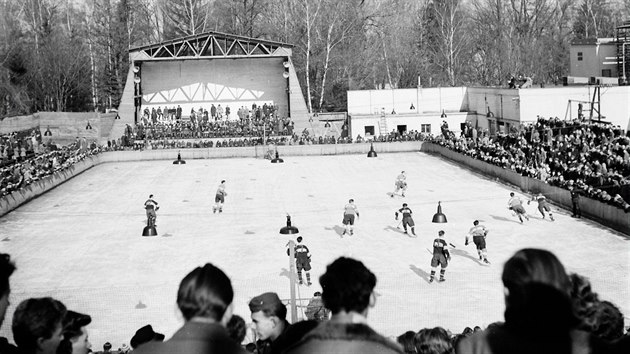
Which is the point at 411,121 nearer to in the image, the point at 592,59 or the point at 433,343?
the point at 592,59

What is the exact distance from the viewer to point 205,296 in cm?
360

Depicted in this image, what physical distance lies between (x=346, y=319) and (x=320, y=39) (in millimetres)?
60668

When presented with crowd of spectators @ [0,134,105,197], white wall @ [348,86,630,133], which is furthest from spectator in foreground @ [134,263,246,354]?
white wall @ [348,86,630,133]

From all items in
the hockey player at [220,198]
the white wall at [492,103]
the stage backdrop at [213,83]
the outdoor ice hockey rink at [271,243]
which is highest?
the stage backdrop at [213,83]

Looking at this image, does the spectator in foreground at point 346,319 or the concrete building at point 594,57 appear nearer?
the spectator in foreground at point 346,319

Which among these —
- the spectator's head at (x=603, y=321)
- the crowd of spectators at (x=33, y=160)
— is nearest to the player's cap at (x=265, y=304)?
the spectator's head at (x=603, y=321)

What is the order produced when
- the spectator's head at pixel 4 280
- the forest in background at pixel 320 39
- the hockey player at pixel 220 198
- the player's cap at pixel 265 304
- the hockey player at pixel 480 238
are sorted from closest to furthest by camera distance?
the spectator's head at pixel 4 280 < the player's cap at pixel 265 304 < the hockey player at pixel 480 238 < the hockey player at pixel 220 198 < the forest in background at pixel 320 39

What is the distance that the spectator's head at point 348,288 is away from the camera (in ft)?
12.1

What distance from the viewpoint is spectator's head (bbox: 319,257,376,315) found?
3674 mm

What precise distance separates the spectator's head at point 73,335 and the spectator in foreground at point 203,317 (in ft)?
4.04

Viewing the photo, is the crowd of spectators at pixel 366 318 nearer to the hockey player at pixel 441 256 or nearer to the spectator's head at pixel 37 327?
the spectator's head at pixel 37 327

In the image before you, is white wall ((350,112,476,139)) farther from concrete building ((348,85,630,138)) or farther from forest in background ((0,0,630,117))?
forest in background ((0,0,630,117))

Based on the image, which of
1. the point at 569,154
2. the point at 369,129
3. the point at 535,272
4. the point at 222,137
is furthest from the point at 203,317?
the point at 369,129

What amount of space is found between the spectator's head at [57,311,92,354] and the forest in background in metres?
54.7
